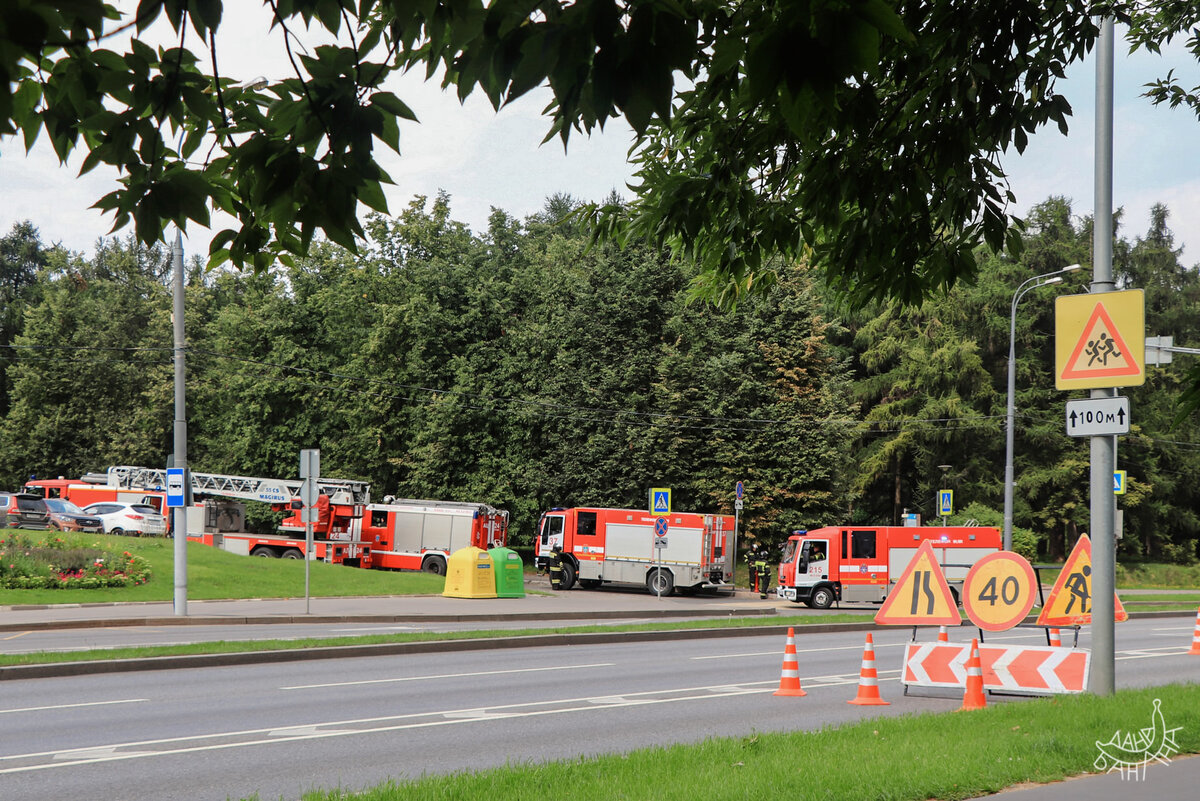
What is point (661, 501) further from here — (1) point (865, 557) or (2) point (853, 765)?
(2) point (853, 765)

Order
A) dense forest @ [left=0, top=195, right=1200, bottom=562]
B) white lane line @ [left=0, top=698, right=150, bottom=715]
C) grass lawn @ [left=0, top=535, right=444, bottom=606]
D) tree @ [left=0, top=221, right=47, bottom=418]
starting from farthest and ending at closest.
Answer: tree @ [left=0, top=221, right=47, bottom=418] < dense forest @ [left=0, top=195, right=1200, bottom=562] < grass lawn @ [left=0, top=535, right=444, bottom=606] < white lane line @ [left=0, top=698, right=150, bottom=715]

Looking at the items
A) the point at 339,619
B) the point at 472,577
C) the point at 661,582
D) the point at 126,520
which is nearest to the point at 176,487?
the point at 339,619

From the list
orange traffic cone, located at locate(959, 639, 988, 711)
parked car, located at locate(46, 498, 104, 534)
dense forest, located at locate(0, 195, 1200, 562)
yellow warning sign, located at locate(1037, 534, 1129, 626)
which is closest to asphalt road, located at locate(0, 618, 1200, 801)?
orange traffic cone, located at locate(959, 639, 988, 711)

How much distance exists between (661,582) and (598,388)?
1308cm

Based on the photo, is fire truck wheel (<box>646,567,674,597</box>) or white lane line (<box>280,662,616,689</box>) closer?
white lane line (<box>280,662,616,689</box>)

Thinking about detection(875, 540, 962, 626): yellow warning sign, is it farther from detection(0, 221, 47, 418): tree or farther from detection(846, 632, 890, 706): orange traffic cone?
detection(0, 221, 47, 418): tree

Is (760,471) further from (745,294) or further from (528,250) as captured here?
(745,294)

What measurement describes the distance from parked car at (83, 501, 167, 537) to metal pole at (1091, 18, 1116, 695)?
3930cm

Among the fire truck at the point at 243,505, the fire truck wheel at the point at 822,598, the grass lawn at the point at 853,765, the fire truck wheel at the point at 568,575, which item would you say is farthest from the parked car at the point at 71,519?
the grass lawn at the point at 853,765

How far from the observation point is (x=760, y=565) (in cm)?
3528

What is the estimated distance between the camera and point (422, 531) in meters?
40.1

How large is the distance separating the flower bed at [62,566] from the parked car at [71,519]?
12571 millimetres

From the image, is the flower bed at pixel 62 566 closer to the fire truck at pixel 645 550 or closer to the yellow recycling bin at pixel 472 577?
the yellow recycling bin at pixel 472 577

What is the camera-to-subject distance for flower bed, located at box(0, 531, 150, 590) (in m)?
25.3
